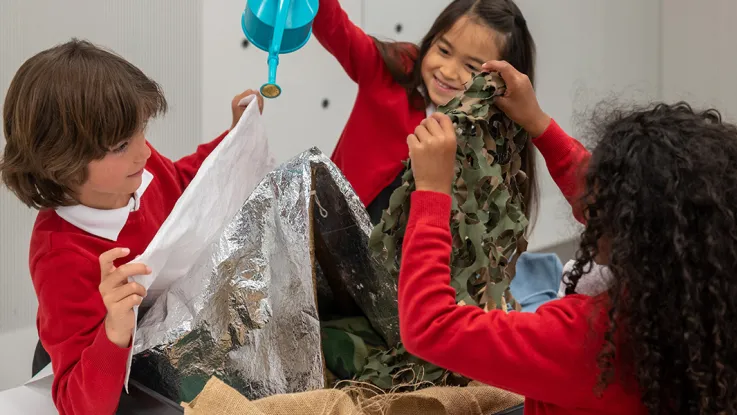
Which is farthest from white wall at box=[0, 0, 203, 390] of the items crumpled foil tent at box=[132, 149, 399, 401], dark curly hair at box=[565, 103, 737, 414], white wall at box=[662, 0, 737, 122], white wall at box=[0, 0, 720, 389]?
white wall at box=[662, 0, 737, 122]

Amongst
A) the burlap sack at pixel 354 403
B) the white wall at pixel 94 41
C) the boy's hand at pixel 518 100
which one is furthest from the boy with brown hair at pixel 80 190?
the white wall at pixel 94 41

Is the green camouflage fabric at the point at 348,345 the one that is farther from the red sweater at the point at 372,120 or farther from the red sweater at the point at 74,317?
the red sweater at the point at 372,120

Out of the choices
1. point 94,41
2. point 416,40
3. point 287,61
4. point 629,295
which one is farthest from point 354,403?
point 416,40

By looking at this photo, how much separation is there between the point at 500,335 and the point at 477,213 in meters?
0.19

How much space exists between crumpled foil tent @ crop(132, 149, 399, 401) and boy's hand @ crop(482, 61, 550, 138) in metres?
0.23

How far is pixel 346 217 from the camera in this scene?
1.08 metres

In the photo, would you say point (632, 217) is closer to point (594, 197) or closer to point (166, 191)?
point (594, 197)

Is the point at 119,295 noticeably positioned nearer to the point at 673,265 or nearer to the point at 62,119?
the point at 62,119

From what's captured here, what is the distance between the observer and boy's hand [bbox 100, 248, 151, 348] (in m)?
0.94

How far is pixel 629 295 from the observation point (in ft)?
2.60

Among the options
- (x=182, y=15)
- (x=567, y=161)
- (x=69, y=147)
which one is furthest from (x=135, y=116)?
(x=182, y=15)

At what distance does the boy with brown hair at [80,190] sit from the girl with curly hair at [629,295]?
0.34 m

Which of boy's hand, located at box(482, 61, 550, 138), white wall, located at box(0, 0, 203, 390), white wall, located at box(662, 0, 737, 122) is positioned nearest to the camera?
boy's hand, located at box(482, 61, 550, 138)

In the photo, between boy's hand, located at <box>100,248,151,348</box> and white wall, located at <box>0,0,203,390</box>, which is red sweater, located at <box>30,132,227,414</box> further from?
white wall, located at <box>0,0,203,390</box>
